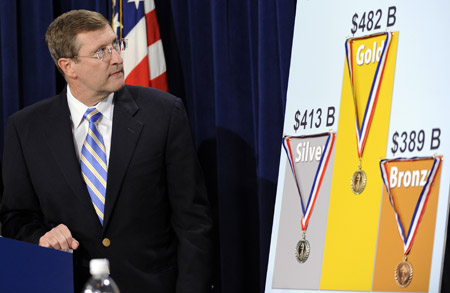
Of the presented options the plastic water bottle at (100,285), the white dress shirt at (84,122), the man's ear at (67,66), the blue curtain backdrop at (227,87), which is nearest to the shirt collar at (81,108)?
the white dress shirt at (84,122)

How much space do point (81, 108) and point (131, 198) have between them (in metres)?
0.46

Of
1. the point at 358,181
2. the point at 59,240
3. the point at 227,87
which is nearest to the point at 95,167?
the point at 59,240

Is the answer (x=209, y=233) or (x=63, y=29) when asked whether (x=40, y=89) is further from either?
(x=209, y=233)

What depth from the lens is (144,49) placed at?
13.0 feet

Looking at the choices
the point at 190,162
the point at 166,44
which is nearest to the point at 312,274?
the point at 190,162

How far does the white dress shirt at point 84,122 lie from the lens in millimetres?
3262

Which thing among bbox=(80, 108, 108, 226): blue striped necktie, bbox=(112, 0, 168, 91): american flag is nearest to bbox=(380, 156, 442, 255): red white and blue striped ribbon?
bbox=(80, 108, 108, 226): blue striped necktie

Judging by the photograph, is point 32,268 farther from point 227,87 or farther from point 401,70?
point 227,87

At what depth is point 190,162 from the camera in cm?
321

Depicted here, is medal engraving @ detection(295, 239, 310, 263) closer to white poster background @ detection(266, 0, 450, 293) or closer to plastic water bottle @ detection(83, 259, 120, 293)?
white poster background @ detection(266, 0, 450, 293)

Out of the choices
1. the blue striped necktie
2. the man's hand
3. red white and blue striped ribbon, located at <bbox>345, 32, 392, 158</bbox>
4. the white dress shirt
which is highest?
red white and blue striped ribbon, located at <bbox>345, 32, 392, 158</bbox>

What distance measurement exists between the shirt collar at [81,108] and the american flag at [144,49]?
0.69 m

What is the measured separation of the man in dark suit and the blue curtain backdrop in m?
0.49

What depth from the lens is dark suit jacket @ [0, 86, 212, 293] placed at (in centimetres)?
318
